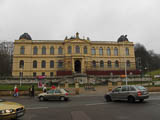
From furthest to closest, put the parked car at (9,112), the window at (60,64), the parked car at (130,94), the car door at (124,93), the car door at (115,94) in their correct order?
1. the window at (60,64)
2. the car door at (115,94)
3. the car door at (124,93)
4. the parked car at (130,94)
5. the parked car at (9,112)

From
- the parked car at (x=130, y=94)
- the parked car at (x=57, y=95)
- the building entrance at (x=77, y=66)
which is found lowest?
the parked car at (x=57, y=95)

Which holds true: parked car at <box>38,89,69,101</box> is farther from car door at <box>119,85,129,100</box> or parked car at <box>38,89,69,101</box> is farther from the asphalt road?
car door at <box>119,85,129,100</box>

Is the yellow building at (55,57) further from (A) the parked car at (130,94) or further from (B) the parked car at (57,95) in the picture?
(A) the parked car at (130,94)

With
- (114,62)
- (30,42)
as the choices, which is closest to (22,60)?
(30,42)

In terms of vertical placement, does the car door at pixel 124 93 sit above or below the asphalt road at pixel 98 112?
above

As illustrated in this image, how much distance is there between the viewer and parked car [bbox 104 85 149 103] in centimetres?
1184

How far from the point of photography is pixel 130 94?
12.3 metres

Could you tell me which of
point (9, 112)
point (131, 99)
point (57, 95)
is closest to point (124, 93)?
point (131, 99)

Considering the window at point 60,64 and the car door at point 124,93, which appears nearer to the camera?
the car door at point 124,93

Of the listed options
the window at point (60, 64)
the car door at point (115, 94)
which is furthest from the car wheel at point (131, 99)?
the window at point (60, 64)

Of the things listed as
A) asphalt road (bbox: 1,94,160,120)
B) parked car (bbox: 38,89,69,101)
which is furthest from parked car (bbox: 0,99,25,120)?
parked car (bbox: 38,89,69,101)

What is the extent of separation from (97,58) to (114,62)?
→ 23.2 feet

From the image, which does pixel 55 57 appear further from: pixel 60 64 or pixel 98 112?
pixel 98 112

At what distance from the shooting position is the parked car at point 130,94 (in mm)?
11836
